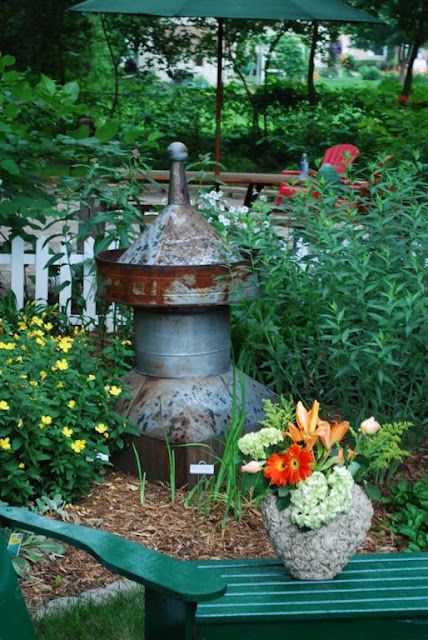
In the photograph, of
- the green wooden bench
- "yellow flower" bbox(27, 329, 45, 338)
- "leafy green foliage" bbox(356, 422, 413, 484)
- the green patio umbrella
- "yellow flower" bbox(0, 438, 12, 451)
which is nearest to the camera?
the green wooden bench

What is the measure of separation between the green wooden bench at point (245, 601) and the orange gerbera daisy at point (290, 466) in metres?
0.27

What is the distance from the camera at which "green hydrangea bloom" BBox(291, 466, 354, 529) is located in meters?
2.74

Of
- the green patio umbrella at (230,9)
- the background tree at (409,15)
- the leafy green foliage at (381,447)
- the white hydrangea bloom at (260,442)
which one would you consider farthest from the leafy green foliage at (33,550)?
the background tree at (409,15)

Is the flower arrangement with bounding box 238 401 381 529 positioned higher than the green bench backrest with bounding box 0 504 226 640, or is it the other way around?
the flower arrangement with bounding box 238 401 381 529

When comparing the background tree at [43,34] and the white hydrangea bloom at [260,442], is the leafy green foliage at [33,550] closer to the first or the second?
the white hydrangea bloom at [260,442]

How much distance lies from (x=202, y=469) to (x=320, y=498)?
1.79 m

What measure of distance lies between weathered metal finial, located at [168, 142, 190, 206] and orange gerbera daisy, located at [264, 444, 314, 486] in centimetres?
208

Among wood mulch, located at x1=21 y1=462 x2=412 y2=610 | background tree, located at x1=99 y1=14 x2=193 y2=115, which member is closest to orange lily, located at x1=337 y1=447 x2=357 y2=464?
wood mulch, located at x1=21 y1=462 x2=412 y2=610

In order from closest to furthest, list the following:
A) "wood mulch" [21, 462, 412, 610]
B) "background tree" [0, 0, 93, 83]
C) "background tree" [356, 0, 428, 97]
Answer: "wood mulch" [21, 462, 412, 610]
"background tree" [356, 0, 428, 97]
"background tree" [0, 0, 93, 83]

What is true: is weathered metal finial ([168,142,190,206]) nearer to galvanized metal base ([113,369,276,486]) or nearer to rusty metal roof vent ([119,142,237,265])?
rusty metal roof vent ([119,142,237,265])

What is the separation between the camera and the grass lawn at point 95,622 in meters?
3.51

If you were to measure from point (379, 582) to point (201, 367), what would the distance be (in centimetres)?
208

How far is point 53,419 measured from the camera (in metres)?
4.41

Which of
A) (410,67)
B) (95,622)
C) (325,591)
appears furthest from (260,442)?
(410,67)
